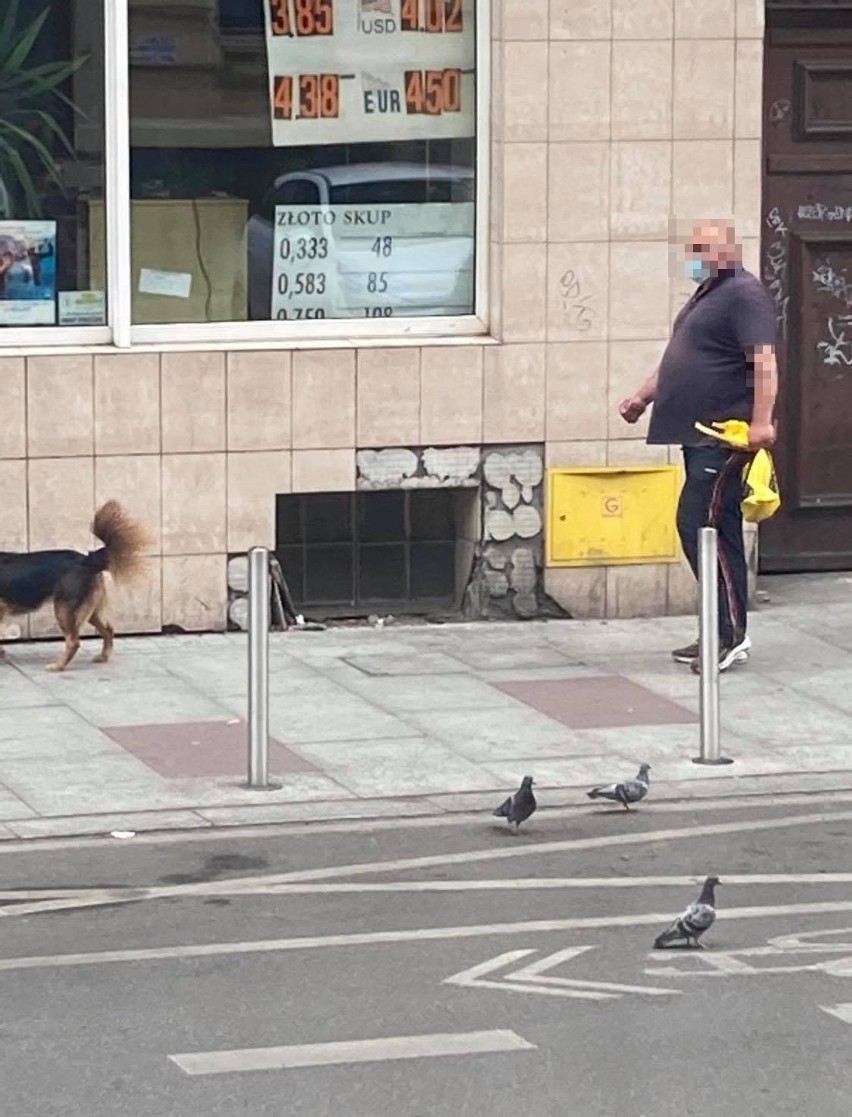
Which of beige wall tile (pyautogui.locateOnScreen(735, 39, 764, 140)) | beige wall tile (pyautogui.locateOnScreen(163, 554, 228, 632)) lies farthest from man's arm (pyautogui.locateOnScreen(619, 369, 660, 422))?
beige wall tile (pyautogui.locateOnScreen(163, 554, 228, 632))

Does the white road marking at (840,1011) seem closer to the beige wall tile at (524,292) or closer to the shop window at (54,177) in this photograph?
the beige wall tile at (524,292)

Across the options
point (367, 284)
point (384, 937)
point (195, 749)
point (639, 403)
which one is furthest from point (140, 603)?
point (384, 937)

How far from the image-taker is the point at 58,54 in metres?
11.8

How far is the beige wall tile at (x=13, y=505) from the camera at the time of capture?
11516mm

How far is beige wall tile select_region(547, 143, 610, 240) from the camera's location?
12133 millimetres

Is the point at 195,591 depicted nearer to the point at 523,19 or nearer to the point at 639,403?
the point at 639,403

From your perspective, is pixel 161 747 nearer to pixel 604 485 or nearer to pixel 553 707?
pixel 553 707

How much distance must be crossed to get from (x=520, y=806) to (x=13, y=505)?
3.91 metres

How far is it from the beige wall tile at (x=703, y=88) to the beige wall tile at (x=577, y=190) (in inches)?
17.0

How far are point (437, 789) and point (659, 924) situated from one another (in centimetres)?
187

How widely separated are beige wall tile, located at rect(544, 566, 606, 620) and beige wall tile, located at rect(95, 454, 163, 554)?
2.00m

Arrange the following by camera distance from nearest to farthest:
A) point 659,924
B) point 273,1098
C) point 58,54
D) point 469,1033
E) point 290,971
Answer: point 273,1098 < point 469,1033 < point 290,971 < point 659,924 < point 58,54

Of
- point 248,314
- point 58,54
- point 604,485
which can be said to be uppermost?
point 58,54

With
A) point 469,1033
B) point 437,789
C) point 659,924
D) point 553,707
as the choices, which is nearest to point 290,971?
point 469,1033
